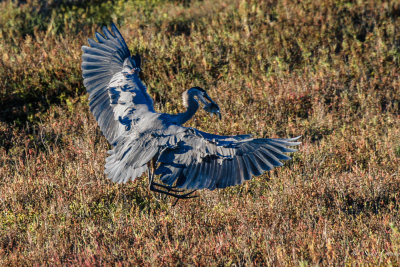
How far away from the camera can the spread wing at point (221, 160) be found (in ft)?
14.3

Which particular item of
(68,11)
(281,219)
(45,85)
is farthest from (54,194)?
(68,11)

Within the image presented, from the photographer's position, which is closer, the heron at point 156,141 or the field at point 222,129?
→ the field at point 222,129

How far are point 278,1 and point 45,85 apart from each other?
446 centimetres

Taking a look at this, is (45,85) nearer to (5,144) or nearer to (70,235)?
(5,144)

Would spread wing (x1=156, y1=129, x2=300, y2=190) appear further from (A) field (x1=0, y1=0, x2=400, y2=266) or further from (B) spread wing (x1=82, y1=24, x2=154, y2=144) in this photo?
(B) spread wing (x1=82, y1=24, x2=154, y2=144)

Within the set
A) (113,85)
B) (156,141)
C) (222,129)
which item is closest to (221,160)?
(156,141)

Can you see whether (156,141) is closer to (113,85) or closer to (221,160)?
(221,160)

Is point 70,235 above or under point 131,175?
under

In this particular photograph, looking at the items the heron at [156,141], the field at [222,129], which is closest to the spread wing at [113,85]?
the heron at [156,141]

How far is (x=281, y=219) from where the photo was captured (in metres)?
4.68

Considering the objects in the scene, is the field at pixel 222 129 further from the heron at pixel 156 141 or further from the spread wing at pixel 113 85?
the spread wing at pixel 113 85

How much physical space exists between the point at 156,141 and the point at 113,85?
3.96 ft

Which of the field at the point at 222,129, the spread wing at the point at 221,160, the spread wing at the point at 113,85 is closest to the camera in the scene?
the field at the point at 222,129

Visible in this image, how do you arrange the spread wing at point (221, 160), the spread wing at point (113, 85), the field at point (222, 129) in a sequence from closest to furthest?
the field at point (222, 129)
the spread wing at point (221, 160)
the spread wing at point (113, 85)
